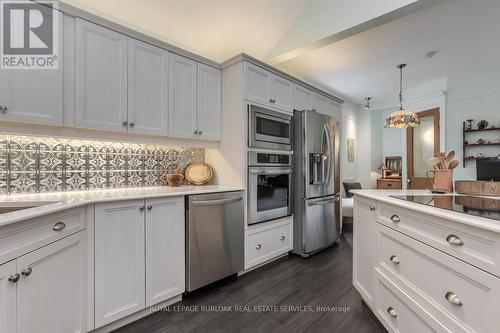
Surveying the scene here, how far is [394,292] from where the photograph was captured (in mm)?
1442

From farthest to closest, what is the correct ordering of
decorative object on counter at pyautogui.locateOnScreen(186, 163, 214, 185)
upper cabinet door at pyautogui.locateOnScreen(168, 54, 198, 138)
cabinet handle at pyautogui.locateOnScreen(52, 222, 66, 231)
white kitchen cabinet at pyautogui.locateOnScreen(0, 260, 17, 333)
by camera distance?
decorative object on counter at pyautogui.locateOnScreen(186, 163, 214, 185)
upper cabinet door at pyautogui.locateOnScreen(168, 54, 198, 138)
cabinet handle at pyautogui.locateOnScreen(52, 222, 66, 231)
white kitchen cabinet at pyautogui.locateOnScreen(0, 260, 17, 333)

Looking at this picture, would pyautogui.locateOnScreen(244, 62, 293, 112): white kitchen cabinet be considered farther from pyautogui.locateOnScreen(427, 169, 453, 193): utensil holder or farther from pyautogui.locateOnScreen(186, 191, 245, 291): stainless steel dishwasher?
pyautogui.locateOnScreen(427, 169, 453, 193): utensil holder

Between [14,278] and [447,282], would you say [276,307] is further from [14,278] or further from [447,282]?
[14,278]

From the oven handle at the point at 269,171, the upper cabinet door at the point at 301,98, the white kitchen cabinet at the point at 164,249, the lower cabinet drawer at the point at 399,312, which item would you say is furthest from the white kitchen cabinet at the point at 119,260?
the upper cabinet door at the point at 301,98

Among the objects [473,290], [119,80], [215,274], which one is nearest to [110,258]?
[215,274]

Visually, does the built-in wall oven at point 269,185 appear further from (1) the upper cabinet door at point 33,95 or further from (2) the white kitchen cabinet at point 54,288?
(1) the upper cabinet door at point 33,95

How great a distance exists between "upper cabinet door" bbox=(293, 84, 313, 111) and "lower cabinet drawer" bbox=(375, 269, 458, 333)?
216 cm

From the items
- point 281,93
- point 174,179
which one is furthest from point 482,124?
point 174,179

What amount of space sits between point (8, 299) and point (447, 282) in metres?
2.00

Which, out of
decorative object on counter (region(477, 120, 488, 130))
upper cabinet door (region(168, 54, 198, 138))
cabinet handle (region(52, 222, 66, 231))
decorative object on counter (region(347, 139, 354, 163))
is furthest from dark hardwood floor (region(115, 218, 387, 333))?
decorative object on counter (region(477, 120, 488, 130))

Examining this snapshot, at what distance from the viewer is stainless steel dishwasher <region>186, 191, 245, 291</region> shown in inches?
78.7

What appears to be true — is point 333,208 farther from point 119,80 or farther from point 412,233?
point 119,80

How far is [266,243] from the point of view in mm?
2672

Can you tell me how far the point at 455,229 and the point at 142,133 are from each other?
2.28m
